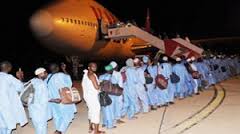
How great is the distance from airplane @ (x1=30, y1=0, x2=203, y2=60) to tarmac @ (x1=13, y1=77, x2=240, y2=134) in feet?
19.7

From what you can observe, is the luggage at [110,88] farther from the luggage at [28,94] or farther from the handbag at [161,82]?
the handbag at [161,82]

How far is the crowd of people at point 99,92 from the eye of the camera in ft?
26.9

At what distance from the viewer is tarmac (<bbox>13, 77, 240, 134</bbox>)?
9.64 metres

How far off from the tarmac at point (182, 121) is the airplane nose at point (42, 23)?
5.83 meters

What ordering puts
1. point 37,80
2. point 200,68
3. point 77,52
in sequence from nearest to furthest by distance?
point 37,80 < point 200,68 < point 77,52

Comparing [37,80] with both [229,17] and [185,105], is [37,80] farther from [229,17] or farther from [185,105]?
[229,17]

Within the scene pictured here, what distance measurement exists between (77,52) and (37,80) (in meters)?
14.1

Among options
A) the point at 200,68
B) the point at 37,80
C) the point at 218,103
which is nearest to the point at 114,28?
the point at 200,68

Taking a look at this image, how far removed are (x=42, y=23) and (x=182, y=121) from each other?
1039cm

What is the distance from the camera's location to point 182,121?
10.7 m

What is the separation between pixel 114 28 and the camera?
22.7 m

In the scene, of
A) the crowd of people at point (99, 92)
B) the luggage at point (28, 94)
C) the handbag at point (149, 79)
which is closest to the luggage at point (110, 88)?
the crowd of people at point (99, 92)

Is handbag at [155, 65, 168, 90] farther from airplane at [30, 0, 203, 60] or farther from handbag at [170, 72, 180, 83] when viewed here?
airplane at [30, 0, 203, 60]

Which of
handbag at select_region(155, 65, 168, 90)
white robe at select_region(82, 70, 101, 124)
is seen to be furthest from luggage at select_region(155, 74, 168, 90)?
white robe at select_region(82, 70, 101, 124)
